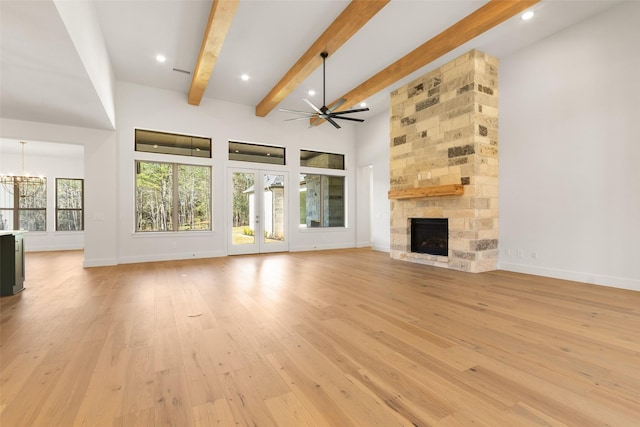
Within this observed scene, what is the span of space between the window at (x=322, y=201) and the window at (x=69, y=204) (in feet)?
25.6

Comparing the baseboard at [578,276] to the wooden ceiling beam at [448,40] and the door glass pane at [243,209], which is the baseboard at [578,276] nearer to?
the wooden ceiling beam at [448,40]

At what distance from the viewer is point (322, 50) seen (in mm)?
4859

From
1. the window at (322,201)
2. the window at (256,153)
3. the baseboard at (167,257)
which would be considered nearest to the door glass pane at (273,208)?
the window at (256,153)

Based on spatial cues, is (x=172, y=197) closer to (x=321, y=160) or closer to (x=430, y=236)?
(x=321, y=160)

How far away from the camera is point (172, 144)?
707cm

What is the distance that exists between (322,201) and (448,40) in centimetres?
539

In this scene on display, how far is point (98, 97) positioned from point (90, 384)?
4.32 meters

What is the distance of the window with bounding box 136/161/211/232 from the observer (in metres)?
6.83

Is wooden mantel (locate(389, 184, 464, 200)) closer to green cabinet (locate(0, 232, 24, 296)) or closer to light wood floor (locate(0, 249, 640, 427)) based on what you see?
light wood floor (locate(0, 249, 640, 427))

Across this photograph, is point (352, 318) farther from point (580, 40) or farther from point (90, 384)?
point (580, 40)

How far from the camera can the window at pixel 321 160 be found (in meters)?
8.77

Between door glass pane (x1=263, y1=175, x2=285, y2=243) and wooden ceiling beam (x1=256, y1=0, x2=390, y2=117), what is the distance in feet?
7.77

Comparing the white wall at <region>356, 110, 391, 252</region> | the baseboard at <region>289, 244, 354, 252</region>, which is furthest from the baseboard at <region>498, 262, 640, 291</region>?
the baseboard at <region>289, 244, 354, 252</region>

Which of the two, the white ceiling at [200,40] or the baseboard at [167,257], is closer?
the white ceiling at [200,40]
